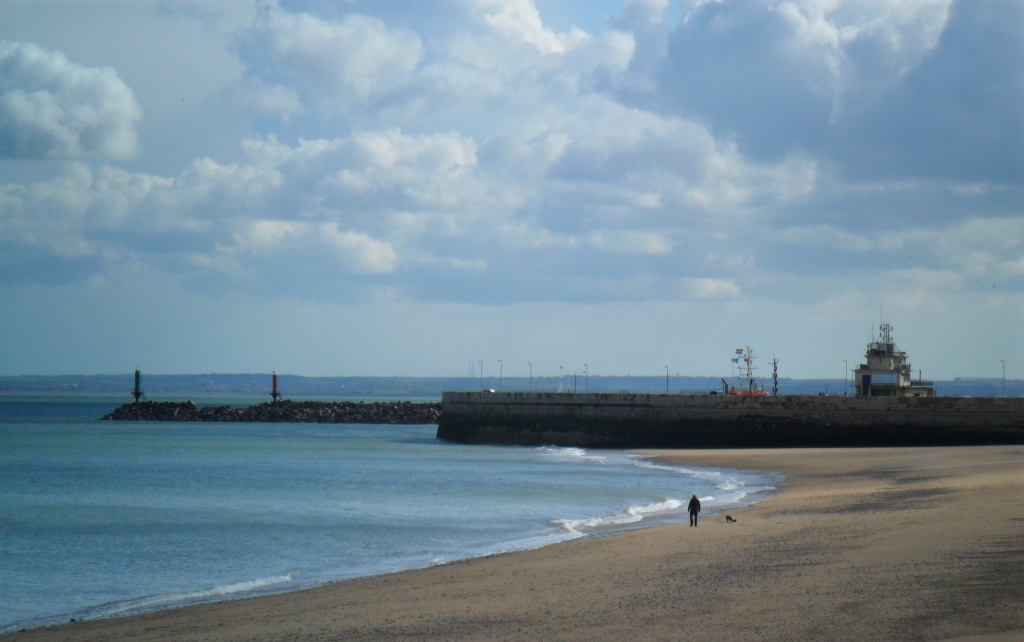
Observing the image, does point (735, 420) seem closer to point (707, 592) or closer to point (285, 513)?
point (285, 513)

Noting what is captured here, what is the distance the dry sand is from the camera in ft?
42.9

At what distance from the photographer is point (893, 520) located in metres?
22.4

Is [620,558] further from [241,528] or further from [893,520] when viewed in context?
[241,528]

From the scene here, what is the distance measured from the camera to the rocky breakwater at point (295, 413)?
371 ft

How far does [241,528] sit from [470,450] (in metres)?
32.7

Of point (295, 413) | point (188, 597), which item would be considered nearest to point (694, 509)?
point (188, 597)

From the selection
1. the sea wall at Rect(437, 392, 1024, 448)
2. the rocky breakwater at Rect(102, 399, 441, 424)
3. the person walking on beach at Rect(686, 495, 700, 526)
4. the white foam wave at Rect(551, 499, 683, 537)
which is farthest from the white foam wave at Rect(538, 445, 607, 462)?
the rocky breakwater at Rect(102, 399, 441, 424)

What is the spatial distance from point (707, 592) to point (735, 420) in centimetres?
4198

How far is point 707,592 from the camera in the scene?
15.5 metres

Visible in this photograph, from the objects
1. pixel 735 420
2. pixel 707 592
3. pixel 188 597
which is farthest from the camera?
pixel 735 420

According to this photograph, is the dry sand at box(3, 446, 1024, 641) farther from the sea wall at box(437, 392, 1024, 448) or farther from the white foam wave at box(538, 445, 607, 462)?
the white foam wave at box(538, 445, 607, 462)

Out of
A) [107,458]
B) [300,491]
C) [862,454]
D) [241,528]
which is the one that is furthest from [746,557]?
[107,458]

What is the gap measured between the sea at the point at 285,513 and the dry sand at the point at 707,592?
8.51ft

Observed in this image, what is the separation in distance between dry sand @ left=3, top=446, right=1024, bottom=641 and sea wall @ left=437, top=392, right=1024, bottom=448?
28610 millimetres
